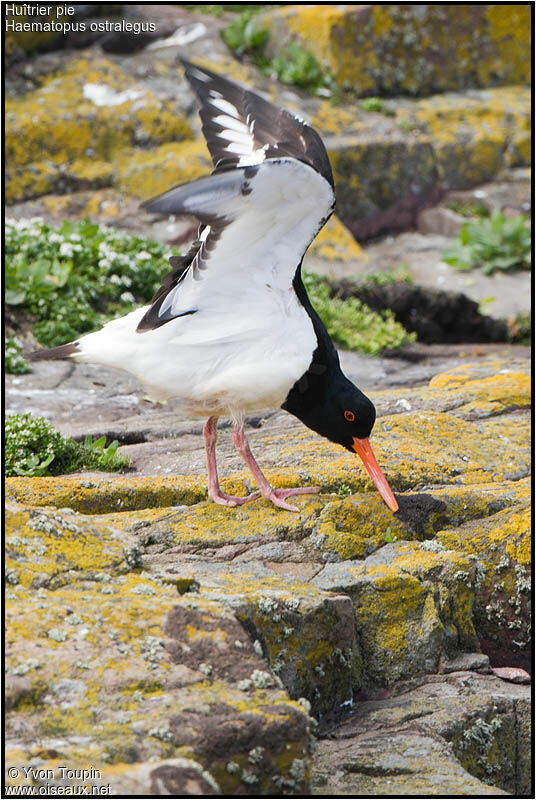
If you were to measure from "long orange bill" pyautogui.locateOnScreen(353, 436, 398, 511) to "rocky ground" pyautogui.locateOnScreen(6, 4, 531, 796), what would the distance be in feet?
0.26

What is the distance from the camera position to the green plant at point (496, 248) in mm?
10812

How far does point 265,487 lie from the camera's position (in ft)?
15.1

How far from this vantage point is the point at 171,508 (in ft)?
14.7

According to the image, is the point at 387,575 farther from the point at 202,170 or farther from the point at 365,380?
the point at 202,170

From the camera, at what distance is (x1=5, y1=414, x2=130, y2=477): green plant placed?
17.1 feet

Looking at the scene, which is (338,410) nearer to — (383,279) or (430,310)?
(430,310)

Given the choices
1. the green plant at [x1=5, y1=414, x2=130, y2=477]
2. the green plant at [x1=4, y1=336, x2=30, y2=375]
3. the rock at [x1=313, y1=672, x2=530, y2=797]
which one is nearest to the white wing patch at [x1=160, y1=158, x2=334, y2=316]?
the green plant at [x1=5, y1=414, x2=130, y2=477]

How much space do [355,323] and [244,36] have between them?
5358 millimetres

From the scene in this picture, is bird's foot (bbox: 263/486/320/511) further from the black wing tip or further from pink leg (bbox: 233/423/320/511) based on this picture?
the black wing tip

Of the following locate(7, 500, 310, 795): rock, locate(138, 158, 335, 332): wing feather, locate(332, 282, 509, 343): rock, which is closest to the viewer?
locate(7, 500, 310, 795): rock

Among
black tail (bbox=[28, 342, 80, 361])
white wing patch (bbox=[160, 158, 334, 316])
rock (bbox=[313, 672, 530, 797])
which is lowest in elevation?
rock (bbox=[313, 672, 530, 797])

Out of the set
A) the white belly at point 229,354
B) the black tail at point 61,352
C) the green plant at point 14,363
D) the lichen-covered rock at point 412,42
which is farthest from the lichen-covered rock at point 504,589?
the lichen-covered rock at point 412,42

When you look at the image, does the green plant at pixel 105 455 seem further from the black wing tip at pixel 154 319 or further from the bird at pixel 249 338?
the black wing tip at pixel 154 319

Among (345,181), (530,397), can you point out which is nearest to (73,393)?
(530,397)
